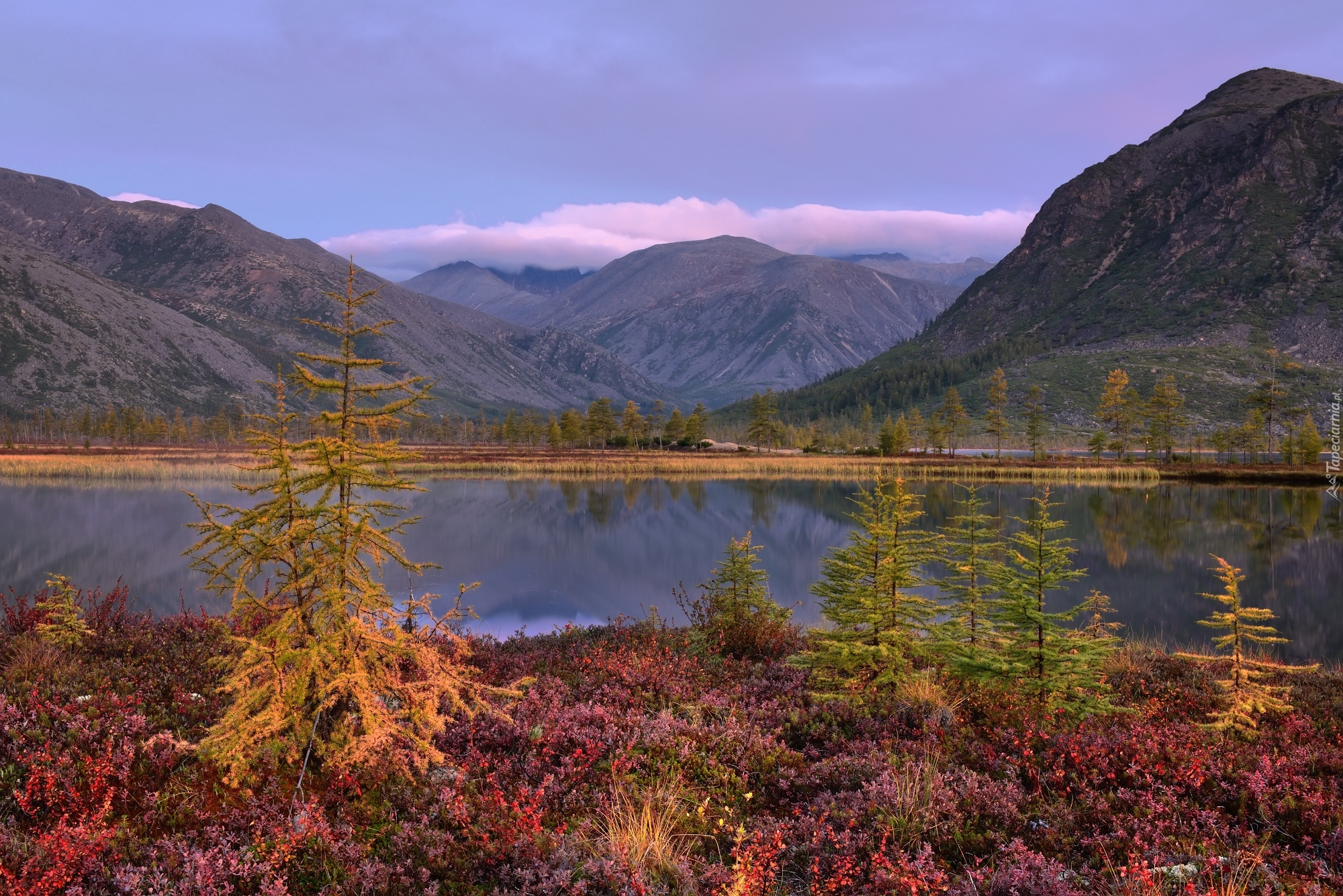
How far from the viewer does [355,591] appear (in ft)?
24.9

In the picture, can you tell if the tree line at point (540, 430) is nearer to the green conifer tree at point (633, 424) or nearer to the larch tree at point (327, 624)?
the green conifer tree at point (633, 424)

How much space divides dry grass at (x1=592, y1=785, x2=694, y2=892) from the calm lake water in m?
12.6

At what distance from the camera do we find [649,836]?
612 centimetres

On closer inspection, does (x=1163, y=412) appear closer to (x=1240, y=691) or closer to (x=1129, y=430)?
(x=1129, y=430)

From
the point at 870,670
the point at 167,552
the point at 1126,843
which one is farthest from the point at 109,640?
the point at 167,552

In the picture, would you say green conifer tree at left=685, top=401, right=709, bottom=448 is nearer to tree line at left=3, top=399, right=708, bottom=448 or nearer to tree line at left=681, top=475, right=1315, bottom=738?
tree line at left=3, top=399, right=708, bottom=448

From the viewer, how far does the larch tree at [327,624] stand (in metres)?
6.71

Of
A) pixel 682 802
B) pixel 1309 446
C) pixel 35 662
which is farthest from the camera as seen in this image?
pixel 1309 446

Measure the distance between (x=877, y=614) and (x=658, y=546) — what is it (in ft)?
91.6

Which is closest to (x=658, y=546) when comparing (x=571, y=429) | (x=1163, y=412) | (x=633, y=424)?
(x=1163, y=412)

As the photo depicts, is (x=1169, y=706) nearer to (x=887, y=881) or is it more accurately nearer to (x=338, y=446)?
(x=887, y=881)

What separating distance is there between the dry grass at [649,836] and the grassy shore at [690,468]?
72888 mm

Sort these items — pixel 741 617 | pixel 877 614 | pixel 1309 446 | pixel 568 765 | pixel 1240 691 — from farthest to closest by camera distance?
pixel 1309 446 < pixel 741 617 < pixel 877 614 < pixel 1240 691 < pixel 568 765

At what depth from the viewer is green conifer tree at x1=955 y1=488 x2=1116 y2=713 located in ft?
34.0
